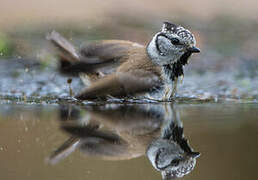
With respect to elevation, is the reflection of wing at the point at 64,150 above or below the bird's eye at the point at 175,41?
below

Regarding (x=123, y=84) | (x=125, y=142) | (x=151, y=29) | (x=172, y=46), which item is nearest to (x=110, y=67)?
(x=123, y=84)

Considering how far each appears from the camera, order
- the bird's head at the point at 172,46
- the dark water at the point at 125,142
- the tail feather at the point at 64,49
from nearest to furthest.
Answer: the dark water at the point at 125,142 → the bird's head at the point at 172,46 → the tail feather at the point at 64,49

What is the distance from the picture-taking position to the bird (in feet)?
18.0

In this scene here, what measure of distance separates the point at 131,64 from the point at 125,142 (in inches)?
72.0

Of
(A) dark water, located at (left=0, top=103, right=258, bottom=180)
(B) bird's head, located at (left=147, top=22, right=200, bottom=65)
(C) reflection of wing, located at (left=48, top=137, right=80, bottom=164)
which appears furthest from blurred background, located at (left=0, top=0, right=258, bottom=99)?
(C) reflection of wing, located at (left=48, top=137, right=80, bottom=164)

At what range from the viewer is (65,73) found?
5945mm

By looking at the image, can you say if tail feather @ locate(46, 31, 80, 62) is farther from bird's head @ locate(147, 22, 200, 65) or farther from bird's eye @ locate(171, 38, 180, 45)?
bird's eye @ locate(171, 38, 180, 45)

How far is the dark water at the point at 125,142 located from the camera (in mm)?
3346

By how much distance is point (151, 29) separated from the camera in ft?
34.3

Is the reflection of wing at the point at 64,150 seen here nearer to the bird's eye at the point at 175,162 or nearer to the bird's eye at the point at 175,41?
the bird's eye at the point at 175,162

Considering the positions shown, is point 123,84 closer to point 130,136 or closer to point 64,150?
point 130,136

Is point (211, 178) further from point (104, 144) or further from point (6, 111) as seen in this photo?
point (6, 111)

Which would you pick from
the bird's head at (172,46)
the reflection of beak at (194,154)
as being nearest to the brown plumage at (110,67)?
the bird's head at (172,46)

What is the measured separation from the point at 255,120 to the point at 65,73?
2286mm
